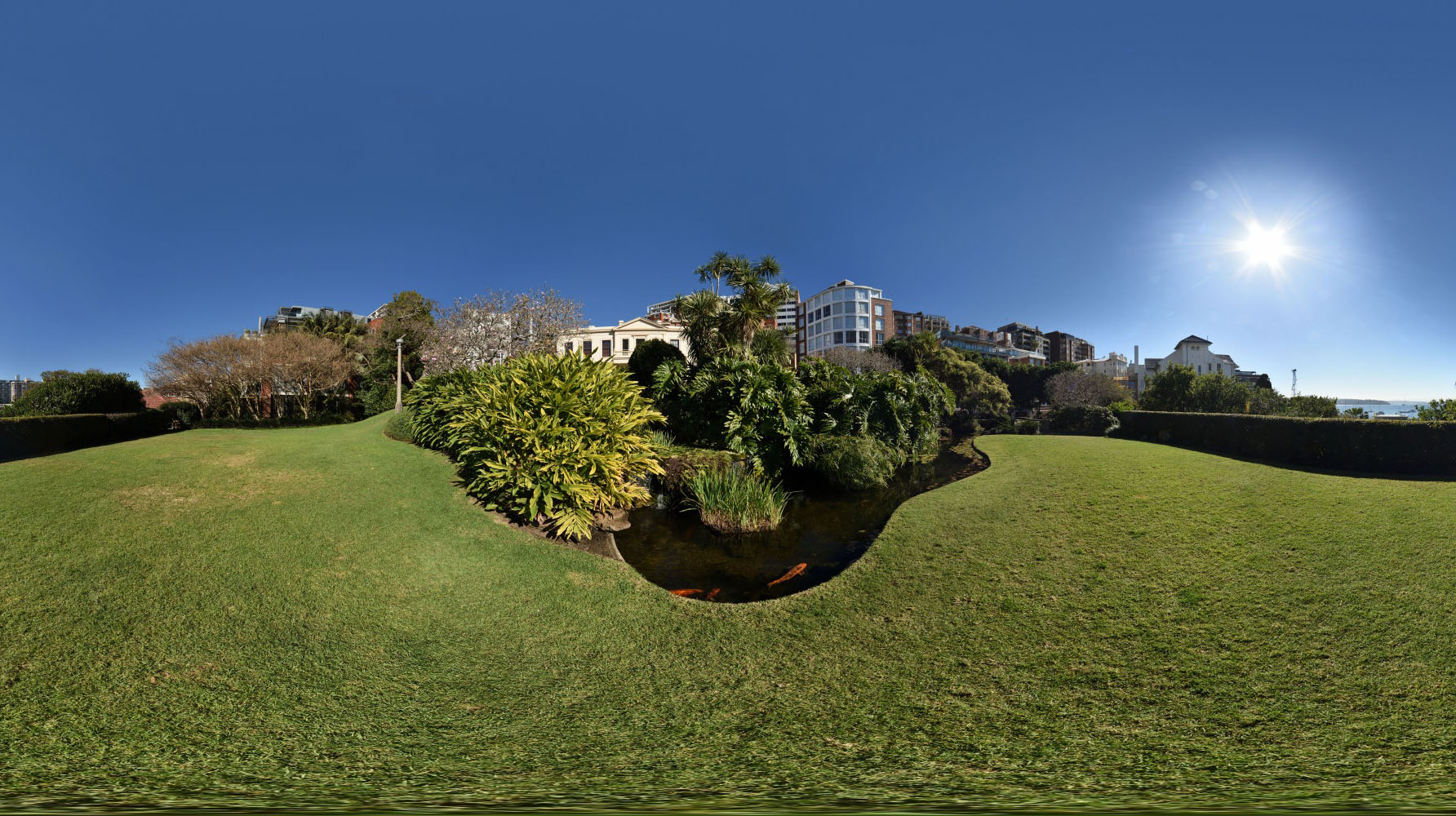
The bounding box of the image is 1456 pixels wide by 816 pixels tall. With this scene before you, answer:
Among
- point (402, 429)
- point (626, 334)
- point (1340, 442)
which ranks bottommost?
point (1340, 442)

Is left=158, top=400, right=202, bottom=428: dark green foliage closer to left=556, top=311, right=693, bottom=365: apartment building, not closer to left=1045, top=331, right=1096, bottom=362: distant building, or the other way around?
left=556, top=311, right=693, bottom=365: apartment building

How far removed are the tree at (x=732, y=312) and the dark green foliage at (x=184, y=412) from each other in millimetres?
20488

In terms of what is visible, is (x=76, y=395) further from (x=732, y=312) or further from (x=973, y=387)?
(x=973, y=387)

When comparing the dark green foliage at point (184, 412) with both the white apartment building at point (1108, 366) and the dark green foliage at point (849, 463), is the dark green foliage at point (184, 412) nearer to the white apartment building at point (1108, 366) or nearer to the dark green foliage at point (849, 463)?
the dark green foliage at point (849, 463)

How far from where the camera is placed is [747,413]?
10.4 m

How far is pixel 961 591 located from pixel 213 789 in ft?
16.3

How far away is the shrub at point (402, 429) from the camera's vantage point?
447 inches

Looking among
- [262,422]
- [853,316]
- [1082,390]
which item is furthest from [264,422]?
[853,316]

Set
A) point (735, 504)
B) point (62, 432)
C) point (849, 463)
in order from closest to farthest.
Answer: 1. point (735, 504)
2. point (849, 463)
3. point (62, 432)

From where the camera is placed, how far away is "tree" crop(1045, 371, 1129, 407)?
37938 mm

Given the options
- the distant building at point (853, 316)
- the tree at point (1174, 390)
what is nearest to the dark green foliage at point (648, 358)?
the tree at point (1174, 390)

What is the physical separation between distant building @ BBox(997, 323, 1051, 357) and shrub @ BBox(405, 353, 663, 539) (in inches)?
3835

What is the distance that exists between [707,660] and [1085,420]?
911 inches

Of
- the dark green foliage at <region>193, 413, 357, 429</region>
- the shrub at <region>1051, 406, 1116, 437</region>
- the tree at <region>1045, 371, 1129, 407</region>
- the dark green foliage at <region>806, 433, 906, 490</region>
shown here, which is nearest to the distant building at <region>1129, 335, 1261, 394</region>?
the tree at <region>1045, 371, 1129, 407</region>
